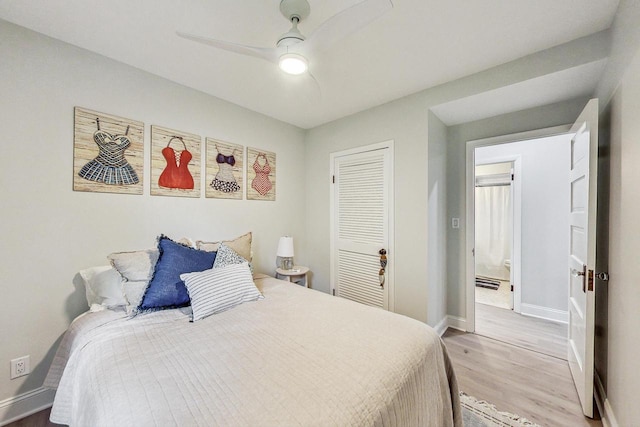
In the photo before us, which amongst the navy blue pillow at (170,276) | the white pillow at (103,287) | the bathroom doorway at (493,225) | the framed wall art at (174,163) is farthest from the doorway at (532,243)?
the white pillow at (103,287)

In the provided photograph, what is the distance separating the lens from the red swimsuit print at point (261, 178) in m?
3.01

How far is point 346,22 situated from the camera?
122 cm

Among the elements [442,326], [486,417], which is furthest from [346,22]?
[442,326]

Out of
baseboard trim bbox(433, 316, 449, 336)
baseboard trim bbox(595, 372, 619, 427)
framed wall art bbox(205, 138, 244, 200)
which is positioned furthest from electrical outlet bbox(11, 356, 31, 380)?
baseboard trim bbox(595, 372, 619, 427)

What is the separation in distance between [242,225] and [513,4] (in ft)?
9.17

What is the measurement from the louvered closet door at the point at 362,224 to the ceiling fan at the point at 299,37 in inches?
63.2

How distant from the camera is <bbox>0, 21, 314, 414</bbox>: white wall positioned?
1.62 metres

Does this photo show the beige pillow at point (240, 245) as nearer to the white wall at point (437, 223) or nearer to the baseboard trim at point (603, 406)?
the white wall at point (437, 223)

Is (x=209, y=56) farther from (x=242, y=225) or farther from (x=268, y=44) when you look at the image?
(x=242, y=225)

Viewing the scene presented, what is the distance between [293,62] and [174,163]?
5.02 ft

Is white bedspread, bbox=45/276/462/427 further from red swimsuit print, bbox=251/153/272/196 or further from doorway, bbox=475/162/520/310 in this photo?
doorway, bbox=475/162/520/310

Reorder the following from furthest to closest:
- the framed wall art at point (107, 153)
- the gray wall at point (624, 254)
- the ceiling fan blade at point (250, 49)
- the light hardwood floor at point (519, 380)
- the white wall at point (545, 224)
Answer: the white wall at point (545, 224) < the framed wall art at point (107, 153) < the light hardwood floor at point (519, 380) < the ceiling fan blade at point (250, 49) < the gray wall at point (624, 254)

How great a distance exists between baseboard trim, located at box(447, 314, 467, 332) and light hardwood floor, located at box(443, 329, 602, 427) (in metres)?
0.20

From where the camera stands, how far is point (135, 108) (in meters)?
2.12
